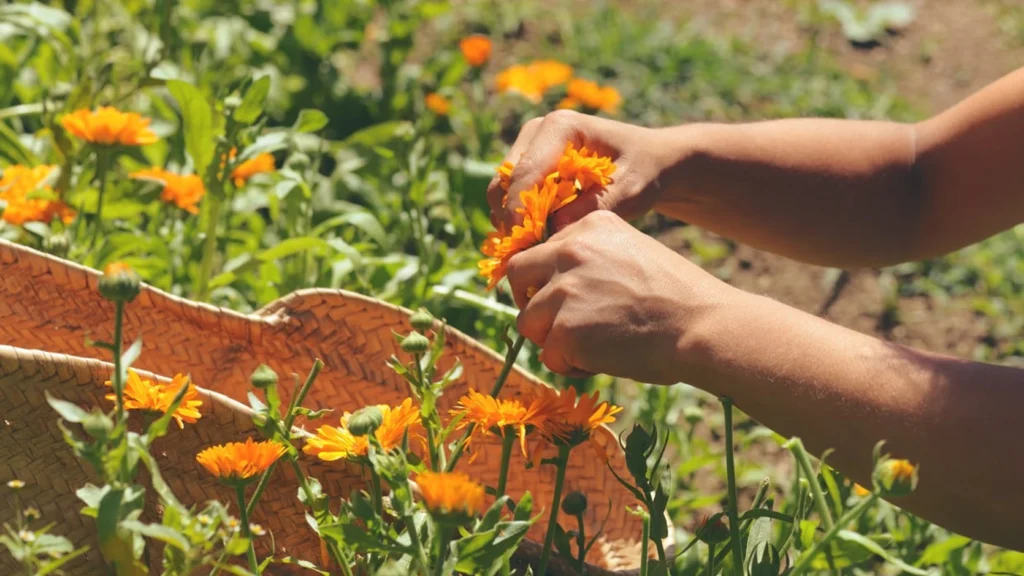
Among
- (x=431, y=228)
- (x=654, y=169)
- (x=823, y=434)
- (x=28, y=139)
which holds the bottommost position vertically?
(x=431, y=228)

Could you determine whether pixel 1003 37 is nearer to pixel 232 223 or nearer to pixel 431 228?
pixel 431 228

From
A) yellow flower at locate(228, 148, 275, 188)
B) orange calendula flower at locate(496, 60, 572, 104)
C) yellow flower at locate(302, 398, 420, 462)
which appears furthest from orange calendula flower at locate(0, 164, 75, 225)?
orange calendula flower at locate(496, 60, 572, 104)

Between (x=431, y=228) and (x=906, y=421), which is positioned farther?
(x=431, y=228)

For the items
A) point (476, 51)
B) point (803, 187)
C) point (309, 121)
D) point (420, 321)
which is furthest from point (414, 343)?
point (476, 51)

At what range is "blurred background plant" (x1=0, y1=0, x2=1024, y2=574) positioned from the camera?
6.24ft

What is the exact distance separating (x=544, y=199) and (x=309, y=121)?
0.87m

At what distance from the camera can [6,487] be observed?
108cm

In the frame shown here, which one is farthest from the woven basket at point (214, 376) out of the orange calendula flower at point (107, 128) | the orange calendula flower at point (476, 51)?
the orange calendula flower at point (476, 51)

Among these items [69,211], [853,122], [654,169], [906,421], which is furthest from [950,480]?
[69,211]

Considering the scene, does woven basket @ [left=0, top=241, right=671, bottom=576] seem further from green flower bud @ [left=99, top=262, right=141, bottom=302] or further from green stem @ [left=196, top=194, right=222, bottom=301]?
green stem @ [left=196, top=194, right=222, bottom=301]

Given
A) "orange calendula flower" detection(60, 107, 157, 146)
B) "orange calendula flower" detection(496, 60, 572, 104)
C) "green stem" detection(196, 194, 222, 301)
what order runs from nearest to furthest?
"orange calendula flower" detection(60, 107, 157, 146)
"green stem" detection(196, 194, 222, 301)
"orange calendula flower" detection(496, 60, 572, 104)

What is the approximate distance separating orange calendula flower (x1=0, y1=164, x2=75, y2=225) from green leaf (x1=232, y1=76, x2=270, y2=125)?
0.29 m

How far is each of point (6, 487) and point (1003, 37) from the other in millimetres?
4135

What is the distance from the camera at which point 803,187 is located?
1.58 meters
